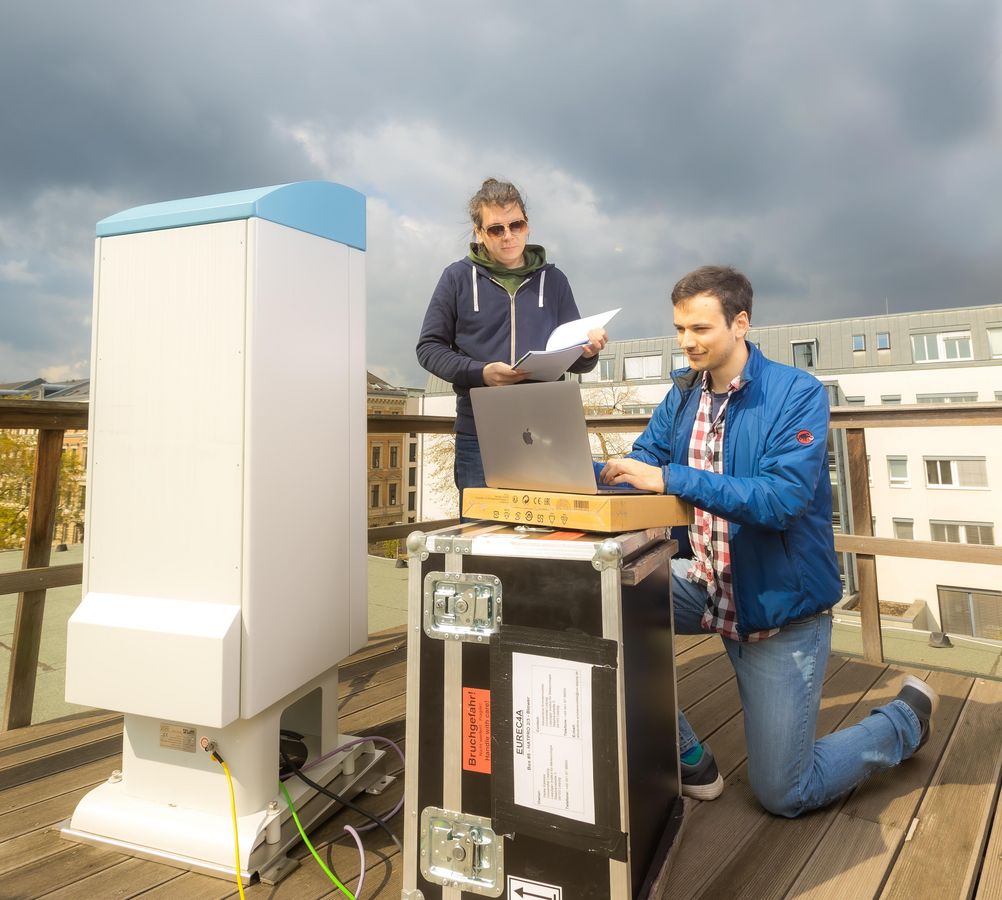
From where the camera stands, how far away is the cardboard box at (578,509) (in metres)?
1.05

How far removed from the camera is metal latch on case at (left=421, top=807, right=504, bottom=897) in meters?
1.04

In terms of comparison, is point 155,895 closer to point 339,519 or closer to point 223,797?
point 223,797

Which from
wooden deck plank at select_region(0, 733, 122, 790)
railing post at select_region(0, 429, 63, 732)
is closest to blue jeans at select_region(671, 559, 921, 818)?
wooden deck plank at select_region(0, 733, 122, 790)

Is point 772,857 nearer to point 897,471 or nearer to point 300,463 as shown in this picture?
point 300,463

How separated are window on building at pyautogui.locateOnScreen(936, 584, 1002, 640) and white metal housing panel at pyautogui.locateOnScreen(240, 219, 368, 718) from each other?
41369 millimetres

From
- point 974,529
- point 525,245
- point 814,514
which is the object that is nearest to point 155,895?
point 814,514

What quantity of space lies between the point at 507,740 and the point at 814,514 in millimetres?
861

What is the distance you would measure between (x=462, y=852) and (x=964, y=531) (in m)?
40.5

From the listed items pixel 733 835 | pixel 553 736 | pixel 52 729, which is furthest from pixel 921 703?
pixel 52 729

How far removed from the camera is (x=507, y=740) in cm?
102

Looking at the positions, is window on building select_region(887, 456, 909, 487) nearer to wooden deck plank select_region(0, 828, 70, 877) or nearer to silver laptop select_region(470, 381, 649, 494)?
silver laptop select_region(470, 381, 649, 494)

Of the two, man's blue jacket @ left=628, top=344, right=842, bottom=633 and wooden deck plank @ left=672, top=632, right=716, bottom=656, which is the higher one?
man's blue jacket @ left=628, top=344, right=842, bottom=633

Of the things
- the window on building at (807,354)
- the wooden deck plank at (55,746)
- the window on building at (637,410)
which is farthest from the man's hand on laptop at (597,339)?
the window on building at (807,354)

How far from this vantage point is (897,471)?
118 ft
